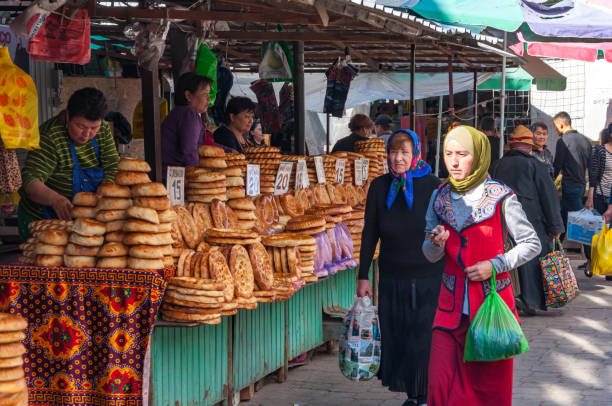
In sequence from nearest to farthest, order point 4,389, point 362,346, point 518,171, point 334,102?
1. point 4,389
2. point 362,346
3. point 518,171
4. point 334,102

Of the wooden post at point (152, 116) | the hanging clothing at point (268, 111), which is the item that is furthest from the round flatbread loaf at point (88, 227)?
the hanging clothing at point (268, 111)

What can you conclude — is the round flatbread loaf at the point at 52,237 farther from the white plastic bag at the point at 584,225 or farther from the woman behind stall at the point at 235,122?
the white plastic bag at the point at 584,225

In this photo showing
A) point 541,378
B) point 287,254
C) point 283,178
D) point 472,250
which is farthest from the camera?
point 283,178

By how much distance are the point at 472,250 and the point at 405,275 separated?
3.71ft

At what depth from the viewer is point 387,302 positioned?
5.53 meters

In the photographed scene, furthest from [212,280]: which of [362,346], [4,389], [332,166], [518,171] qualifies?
[518,171]

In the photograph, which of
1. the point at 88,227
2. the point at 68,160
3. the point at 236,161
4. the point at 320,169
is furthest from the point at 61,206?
the point at 320,169

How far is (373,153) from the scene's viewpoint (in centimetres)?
922

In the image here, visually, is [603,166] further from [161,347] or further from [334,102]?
[161,347]

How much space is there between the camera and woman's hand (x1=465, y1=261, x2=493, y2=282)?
166 inches

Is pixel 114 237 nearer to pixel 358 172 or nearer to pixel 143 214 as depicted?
pixel 143 214

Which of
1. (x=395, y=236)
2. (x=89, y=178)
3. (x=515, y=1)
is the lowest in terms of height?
(x=395, y=236)

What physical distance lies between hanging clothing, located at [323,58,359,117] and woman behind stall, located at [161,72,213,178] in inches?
152

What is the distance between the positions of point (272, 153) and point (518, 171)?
3098 millimetres
